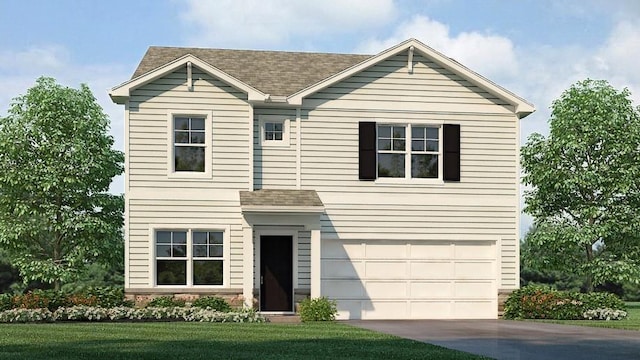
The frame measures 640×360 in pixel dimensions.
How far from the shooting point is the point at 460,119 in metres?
28.2

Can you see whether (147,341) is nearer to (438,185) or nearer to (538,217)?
(438,185)

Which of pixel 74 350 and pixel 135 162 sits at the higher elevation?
pixel 135 162

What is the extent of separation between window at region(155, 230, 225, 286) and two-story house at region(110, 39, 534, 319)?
1.5 inches

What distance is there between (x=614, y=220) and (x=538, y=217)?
264 centimetres

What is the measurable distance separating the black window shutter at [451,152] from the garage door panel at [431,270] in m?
2.41

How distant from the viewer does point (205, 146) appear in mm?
26938

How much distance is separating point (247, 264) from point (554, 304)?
8.45 metres

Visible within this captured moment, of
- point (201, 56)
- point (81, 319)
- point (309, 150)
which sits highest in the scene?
point (201, 56)

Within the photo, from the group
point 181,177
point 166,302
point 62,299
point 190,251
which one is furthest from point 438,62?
point 62,299

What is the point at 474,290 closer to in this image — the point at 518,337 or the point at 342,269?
the point at 342,269

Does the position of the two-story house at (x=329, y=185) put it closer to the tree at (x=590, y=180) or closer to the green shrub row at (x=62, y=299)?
the green shrub row at (x=62, y=299)

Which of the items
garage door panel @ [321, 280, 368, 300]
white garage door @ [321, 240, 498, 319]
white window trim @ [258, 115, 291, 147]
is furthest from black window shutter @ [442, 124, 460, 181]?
white window trim @ [258, 115, 291, 147]

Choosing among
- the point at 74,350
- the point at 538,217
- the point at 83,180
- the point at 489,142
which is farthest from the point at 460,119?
the point at 74,350

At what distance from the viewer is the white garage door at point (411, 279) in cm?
2747
